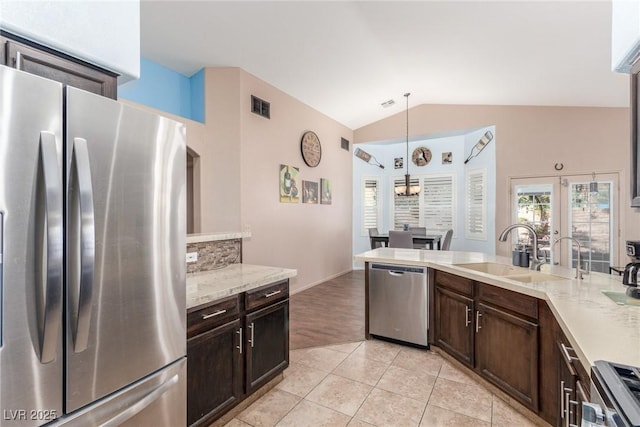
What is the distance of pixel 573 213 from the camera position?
4910mm

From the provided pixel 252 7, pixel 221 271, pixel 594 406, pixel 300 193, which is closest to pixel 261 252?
pixel 300 193

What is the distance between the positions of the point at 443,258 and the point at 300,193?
2872 millimetres

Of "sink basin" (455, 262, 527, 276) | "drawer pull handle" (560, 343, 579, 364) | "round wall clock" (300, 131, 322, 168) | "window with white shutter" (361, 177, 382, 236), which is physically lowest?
"drawer pull handle" (560, 343, 579, 364)

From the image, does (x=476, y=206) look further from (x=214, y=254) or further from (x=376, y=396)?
(x=214, y=254)

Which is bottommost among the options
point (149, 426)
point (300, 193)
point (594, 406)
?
point (149, 426)

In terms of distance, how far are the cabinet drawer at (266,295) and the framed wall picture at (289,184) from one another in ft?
8.49

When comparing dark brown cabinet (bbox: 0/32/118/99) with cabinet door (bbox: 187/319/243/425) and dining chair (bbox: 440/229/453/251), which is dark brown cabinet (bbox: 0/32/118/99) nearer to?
cabinet door (bbox: 187/319/243/425)

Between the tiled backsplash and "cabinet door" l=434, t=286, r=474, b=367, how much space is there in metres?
1.95

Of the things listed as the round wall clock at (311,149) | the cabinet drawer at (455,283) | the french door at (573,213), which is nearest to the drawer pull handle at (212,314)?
the cabinet drawer at (455,283)

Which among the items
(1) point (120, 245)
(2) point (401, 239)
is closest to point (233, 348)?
(1) point (120, 245)

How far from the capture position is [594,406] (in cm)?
84

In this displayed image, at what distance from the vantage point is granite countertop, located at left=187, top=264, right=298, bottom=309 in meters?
1.77

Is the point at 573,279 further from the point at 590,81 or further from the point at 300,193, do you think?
the point at 300,193

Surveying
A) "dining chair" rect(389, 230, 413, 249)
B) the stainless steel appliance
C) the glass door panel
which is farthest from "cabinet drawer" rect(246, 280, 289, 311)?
the glass door panel
